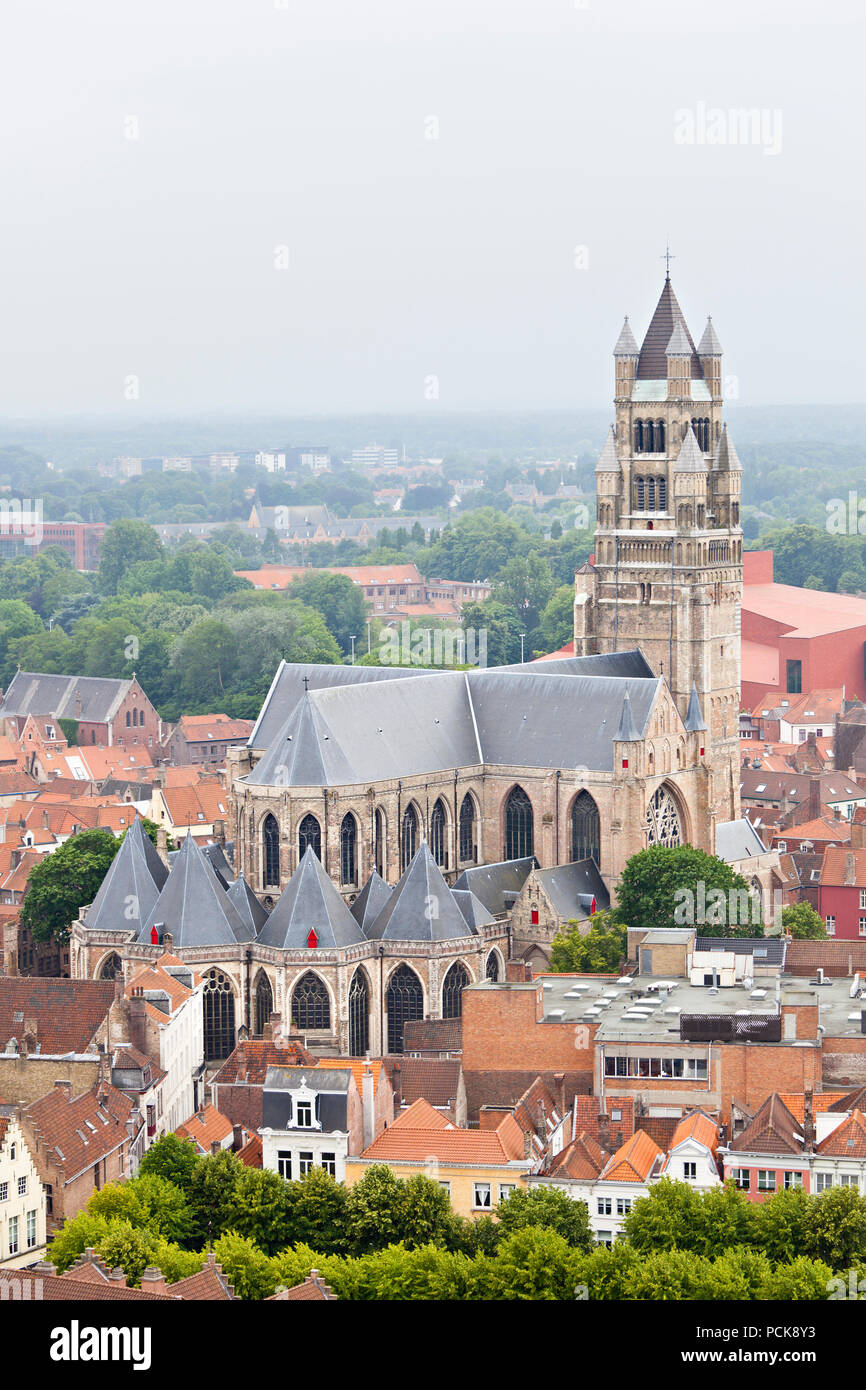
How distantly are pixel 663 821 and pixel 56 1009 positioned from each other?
30649mm

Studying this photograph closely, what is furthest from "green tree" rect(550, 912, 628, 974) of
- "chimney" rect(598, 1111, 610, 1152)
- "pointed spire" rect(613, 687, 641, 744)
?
"chimney" rect(598, 1111, 610, 1152)

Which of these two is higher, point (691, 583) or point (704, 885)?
point (691, 583)

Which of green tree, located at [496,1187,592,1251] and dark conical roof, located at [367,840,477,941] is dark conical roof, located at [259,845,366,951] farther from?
green tree, located at [496,1187,592,1251]

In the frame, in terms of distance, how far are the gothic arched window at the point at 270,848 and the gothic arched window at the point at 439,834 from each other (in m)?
7.93

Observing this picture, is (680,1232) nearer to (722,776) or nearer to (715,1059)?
(715,1059)

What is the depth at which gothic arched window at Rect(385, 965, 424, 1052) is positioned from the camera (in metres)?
95.2

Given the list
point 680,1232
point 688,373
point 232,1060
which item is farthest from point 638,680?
point 680,1232

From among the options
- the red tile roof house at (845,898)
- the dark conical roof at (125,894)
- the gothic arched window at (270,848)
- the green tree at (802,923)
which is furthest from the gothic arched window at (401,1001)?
the red tile roof house at (845,898)

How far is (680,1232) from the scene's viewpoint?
211 feet

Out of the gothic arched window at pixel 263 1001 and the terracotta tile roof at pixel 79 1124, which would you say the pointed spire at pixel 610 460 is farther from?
the terracotta tile roof at pixel 79 1124

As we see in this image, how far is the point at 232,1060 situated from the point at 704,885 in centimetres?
2367

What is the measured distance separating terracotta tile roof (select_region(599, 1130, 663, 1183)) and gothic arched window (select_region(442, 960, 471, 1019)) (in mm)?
23623

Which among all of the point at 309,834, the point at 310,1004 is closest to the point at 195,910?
the point at 310,1004

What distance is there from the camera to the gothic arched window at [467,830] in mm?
108562
